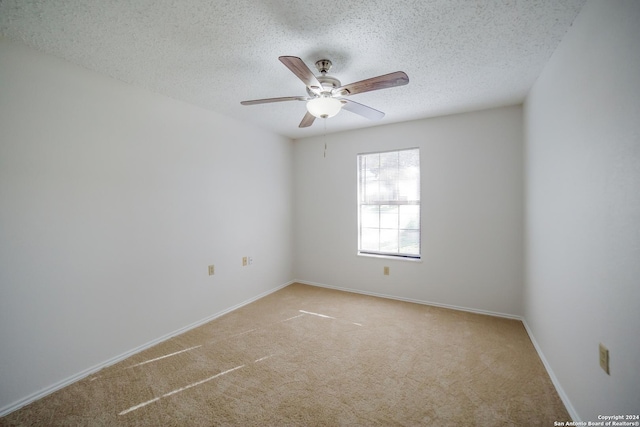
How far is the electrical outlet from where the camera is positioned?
50.2 inches

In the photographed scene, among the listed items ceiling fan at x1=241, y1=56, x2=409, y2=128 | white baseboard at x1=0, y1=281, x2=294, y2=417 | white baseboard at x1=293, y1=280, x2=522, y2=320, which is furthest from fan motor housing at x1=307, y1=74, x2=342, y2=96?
white baseboard at x1=293, y1=280, x2=522, y2=320

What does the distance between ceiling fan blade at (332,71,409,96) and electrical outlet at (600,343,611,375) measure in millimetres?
1758

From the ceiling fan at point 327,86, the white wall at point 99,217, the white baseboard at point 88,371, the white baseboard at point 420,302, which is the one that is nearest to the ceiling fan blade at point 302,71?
the ceiling fan at point 327,86

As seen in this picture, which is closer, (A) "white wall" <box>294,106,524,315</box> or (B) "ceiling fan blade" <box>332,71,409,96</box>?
(B) "ceiling fan blade" <box>332,71,409,96</box>

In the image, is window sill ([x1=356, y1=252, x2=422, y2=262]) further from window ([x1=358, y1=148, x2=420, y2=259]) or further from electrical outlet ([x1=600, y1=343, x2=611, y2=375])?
electrical outlet ([x1=600, y1=343, x2=611, y2=375])

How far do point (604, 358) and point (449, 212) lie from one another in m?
2.19

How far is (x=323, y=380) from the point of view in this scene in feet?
6.57

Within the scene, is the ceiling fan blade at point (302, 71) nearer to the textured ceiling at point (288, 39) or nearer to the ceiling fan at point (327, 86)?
the ceiling fan at point (327, 86)

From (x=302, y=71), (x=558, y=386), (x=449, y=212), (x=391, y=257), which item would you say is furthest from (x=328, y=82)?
(x=558, y=386)

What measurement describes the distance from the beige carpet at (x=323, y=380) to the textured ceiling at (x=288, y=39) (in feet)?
7.95

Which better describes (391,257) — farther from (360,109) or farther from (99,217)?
(99,217)

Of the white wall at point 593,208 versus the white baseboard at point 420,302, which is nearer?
the white wall at point 593,208

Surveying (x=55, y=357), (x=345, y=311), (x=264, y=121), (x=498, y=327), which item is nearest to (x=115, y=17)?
(x=264, y=121)

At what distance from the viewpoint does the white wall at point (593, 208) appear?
1106mm
